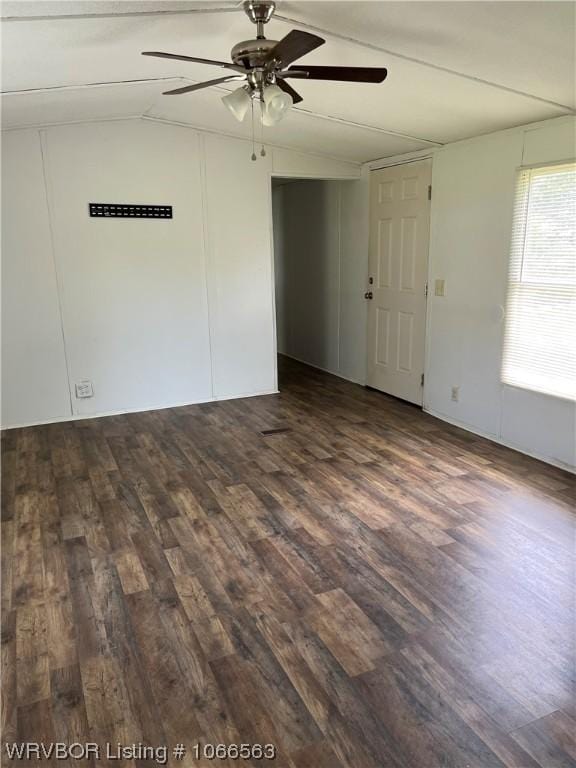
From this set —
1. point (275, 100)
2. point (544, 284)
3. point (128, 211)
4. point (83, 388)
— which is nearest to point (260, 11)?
point (275, 100)

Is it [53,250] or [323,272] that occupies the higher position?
[53,250]

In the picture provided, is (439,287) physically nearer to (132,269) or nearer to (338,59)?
(338,59)

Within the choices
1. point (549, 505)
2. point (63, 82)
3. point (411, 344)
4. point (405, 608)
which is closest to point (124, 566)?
point (405, 608)

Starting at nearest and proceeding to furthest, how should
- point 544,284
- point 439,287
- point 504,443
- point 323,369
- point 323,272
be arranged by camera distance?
point 544,284, point 504,443, point 439,287, point 323,272, point 323,369

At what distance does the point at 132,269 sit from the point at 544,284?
3.29 meters

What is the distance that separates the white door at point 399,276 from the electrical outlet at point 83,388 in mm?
2792

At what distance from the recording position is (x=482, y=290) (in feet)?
13.1

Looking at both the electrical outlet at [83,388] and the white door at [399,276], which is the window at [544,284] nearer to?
the white door at [399,276]

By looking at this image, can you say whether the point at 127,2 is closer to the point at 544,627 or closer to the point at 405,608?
the point at 405,608

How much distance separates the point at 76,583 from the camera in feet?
7.86

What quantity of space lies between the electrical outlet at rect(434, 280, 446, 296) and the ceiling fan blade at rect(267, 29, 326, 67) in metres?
2.60

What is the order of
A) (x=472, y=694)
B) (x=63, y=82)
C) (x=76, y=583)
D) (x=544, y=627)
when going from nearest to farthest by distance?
(x=472, y=694) < (x=544, y=627) < (x=76, y=583) < (x=63, y=82)

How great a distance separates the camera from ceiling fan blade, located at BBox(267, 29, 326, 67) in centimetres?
185

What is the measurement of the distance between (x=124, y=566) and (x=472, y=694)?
1602 millimetres
